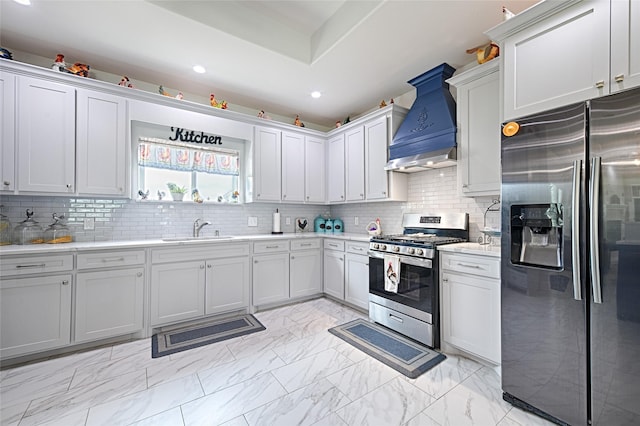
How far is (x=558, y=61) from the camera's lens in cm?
168

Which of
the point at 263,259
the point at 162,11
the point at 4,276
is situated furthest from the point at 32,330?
the point at 162,11

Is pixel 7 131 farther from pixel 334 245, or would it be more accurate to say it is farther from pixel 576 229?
pixel 576 229

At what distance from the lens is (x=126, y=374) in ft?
7.09

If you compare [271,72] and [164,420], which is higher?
[271,72]

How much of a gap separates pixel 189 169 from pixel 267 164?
103 cm

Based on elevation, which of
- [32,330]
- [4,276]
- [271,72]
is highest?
[271,72]

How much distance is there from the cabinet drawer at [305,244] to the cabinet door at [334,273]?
19cm

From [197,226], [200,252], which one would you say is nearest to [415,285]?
[200,252]

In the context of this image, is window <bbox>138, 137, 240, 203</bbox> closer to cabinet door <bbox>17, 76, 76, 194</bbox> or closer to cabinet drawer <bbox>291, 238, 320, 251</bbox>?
cabinet door <bbox>17, 76, 76, 194</bbox>

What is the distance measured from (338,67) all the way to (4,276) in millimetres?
3568

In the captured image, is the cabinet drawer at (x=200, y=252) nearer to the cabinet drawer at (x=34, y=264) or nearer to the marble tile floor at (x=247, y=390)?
the cabinet drawer at (x=34, y=264)

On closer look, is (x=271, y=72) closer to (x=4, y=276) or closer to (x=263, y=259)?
(x=263, y=259)

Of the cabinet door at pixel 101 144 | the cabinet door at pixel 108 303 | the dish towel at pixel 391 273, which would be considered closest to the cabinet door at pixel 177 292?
the cabinet door at pixel 108 303

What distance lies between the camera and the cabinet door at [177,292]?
2.86 meters
